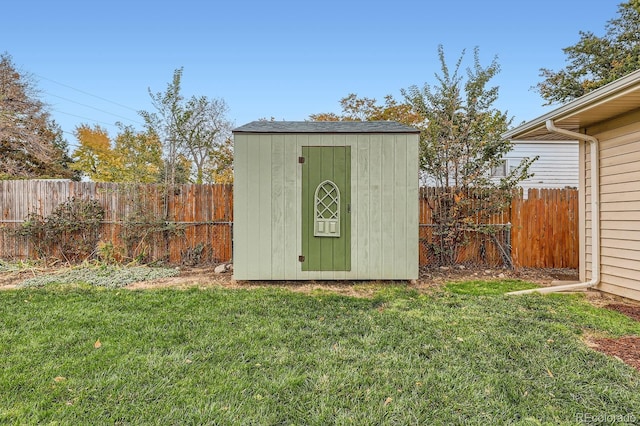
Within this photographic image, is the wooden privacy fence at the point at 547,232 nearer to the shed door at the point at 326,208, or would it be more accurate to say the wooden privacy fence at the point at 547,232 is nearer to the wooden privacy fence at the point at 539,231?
the wooden privacy fence at the point at 539,231

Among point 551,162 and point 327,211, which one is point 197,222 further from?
point 551,162

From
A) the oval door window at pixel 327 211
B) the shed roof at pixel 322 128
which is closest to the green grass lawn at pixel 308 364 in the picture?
the oval door window at pixel 327 211

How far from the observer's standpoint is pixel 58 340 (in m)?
2.36

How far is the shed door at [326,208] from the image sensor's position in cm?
431

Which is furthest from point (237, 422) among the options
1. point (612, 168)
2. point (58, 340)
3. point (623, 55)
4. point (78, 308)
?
point (623, 55)

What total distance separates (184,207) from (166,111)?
73.1 inches

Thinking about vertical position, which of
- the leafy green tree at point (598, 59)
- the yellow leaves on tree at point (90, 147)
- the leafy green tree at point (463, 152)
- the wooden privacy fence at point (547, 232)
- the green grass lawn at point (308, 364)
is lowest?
the green grass lawn at point (308, 364)

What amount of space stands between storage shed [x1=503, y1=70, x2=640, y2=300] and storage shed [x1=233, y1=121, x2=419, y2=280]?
1892mm

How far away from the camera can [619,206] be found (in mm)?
3764

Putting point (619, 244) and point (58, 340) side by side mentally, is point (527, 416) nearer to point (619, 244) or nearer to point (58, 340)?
point (58, 340)

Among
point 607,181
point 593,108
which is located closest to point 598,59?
point 607,181

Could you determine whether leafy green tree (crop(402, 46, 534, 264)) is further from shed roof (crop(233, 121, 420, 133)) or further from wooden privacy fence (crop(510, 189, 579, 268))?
shed roof (crop(233, 121, 420, 133))

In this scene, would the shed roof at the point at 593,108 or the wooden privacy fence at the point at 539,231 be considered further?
the wooden privacy fence at the point at 539,231

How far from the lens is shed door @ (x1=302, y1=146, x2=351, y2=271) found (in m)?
4.31
